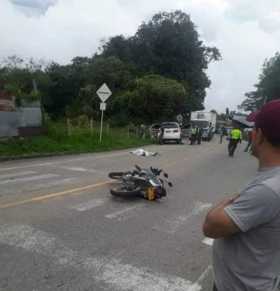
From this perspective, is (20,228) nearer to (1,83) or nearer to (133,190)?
(133,190)

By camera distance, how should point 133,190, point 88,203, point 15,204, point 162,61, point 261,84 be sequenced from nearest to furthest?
point 15,204
point 88,203
point 133,190
point 162,61
point 261,84

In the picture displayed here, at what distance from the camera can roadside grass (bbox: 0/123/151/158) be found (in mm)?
16766

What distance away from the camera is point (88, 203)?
795 cm

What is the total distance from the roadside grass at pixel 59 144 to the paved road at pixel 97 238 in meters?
6.39

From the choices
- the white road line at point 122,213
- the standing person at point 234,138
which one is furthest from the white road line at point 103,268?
the standing person at point 234,138

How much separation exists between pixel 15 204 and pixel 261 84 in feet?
265

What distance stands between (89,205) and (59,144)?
1243cm

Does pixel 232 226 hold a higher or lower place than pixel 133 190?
higher

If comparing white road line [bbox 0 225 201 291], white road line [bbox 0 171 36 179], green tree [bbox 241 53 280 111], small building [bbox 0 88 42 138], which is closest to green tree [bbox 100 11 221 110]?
green tree [bbox 241 53 280 111]

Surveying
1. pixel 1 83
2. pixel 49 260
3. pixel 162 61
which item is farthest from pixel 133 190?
pixel 162 61

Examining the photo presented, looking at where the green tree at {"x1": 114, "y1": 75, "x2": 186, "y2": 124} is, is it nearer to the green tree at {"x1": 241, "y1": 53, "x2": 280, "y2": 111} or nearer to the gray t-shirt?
the green tree at {"x1": 241, "y1": 53, "x2": 280, "y2": 111}

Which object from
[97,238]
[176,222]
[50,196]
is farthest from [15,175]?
[97,238]

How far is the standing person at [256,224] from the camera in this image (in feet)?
6.40

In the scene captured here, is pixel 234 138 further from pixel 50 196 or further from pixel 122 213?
pixel 122 213
